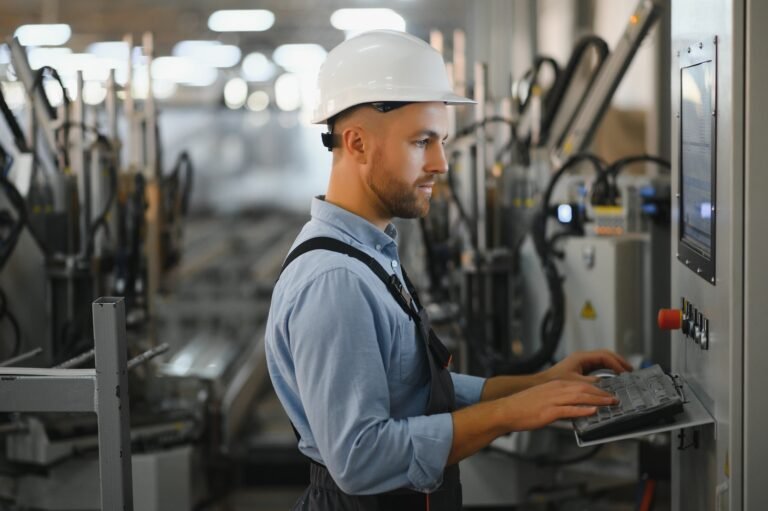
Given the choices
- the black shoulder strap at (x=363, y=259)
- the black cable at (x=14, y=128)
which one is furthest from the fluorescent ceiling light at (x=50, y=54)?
the black shoulder strap at (x=363, y=259)

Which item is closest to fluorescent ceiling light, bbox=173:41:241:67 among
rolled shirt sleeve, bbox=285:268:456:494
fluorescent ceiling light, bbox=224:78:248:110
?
fluorescent ceiling light, bbox=224:78:248:110

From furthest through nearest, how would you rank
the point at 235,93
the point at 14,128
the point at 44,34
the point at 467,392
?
1. the point at 235,93
2. the point at 44,34
3. the point at 14,128
4. the point at 467,392

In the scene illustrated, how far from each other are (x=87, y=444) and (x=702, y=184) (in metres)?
3.65

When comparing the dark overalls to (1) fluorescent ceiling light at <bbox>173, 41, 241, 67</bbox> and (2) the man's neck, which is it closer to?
(2) the man's neck

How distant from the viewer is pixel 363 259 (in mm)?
2080

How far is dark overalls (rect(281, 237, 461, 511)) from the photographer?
209 cm

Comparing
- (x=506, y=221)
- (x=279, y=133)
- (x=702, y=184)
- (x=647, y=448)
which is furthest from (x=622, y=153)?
(x=279, y=133)

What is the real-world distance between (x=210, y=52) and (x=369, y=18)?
362 centimetres

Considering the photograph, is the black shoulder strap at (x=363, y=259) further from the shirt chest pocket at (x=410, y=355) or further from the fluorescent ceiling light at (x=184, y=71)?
the fluorescent ceiling light at (x=184, y=71)

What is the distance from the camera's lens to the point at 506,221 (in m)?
5.56

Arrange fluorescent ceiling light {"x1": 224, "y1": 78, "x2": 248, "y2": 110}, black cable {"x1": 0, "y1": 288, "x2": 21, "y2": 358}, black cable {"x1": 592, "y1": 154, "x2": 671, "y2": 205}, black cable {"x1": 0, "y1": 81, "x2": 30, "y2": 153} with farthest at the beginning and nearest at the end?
fluorescent ceiling light {"x1": 224, "y1": 78, "x2": 248, "y2": 110}
black cable {"x1": 0, "y1": 81, "x2": 30, "y2": 153}
black cable {"x1": 0, "y1": 288, "x2": 21, "y2": 358}
black cable {"x1": 592, "y1": 154, "x2": 671, "y2": 205}

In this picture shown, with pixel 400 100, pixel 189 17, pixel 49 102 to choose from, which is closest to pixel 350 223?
pixel 400 100

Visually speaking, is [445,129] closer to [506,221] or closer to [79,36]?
[506,221]

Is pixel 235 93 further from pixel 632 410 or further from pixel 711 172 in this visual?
pixel 632 410
